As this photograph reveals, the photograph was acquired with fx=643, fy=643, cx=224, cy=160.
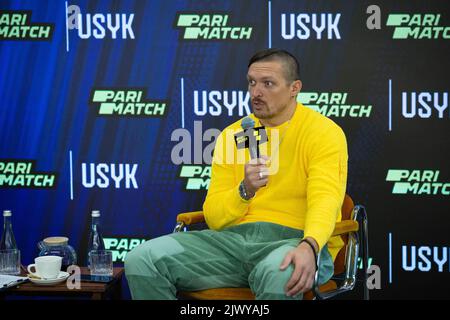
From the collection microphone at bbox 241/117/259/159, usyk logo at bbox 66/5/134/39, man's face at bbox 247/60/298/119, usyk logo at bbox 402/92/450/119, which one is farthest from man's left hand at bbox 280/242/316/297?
usyk logo at bbox 66/5/134/39

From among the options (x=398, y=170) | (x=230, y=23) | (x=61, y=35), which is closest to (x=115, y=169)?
(x=61, y=35)

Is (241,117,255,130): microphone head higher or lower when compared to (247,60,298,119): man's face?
lower

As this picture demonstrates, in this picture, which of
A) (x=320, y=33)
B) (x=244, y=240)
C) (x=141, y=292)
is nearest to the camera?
(x=141, y=292)

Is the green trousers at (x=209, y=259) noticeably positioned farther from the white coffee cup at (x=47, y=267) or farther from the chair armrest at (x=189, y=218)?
the white coffee cup at (x=47, y=267)

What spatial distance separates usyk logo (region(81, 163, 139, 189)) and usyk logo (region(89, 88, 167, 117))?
31cm

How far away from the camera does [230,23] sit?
3.77 m

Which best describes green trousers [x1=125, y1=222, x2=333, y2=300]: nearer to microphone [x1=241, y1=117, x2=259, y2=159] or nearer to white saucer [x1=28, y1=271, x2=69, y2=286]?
microphone [x1=241, y1=117, x2=259, y2=159]

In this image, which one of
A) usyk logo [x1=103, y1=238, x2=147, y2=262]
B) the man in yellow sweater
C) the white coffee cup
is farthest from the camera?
usyk logo [x1=103, y1=238, x2=147, y2=262]

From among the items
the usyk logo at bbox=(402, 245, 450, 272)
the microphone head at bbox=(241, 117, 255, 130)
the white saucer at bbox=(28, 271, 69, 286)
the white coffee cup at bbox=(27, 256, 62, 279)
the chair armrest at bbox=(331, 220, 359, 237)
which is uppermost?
the microphone head at bbox=(241, 117, 255, 130)

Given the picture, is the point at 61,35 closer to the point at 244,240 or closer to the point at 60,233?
the point at 60,233

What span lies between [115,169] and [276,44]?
1.21 meters

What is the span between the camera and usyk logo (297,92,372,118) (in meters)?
3.73

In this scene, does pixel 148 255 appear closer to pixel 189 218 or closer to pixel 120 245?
pixel 189 218

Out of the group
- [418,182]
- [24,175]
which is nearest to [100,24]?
[24,175]
